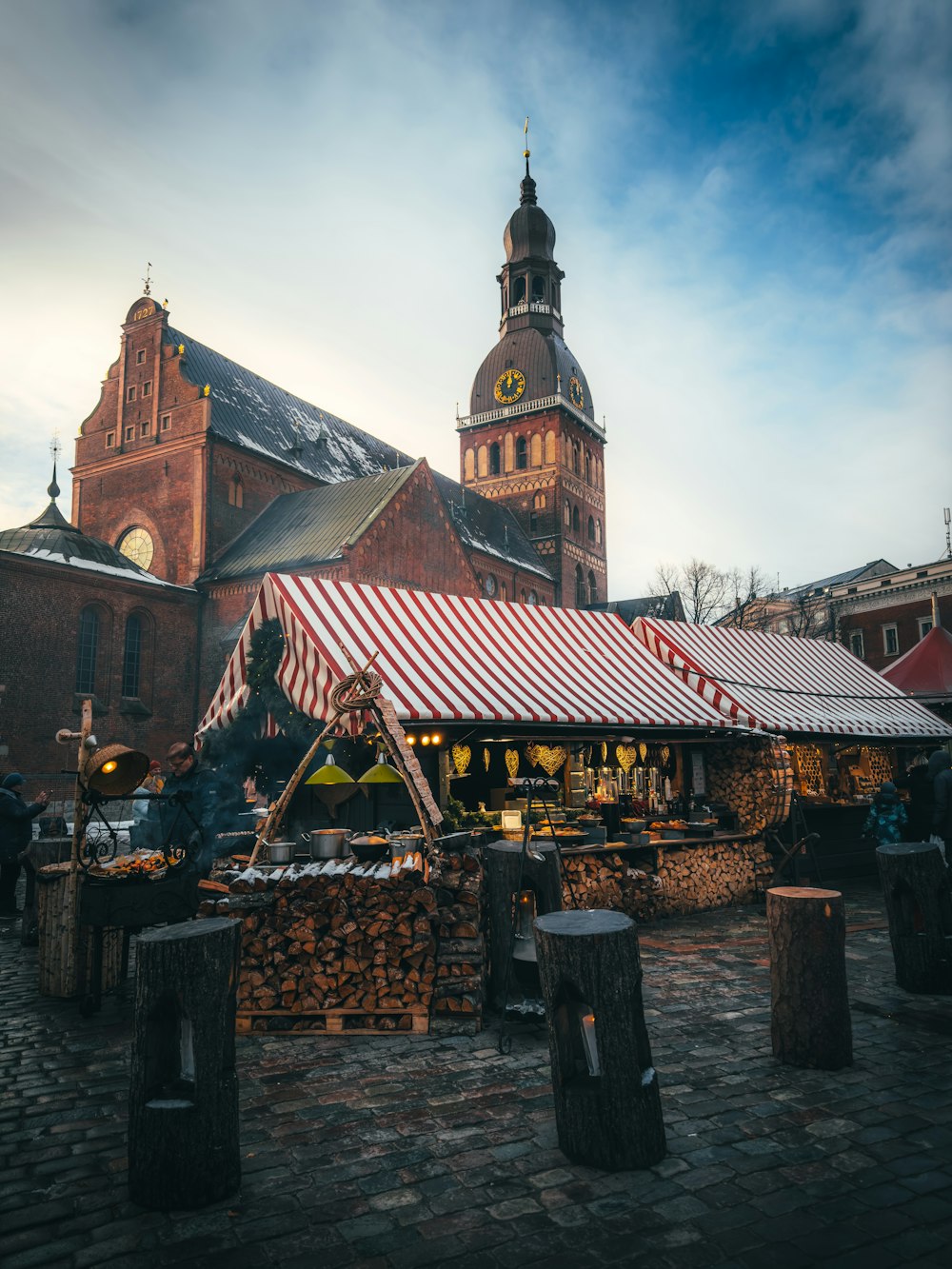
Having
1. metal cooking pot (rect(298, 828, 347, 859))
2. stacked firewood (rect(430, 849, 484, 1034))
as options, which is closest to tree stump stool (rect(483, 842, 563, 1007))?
stacked firewood (rect(430, 849, 484, 1034))

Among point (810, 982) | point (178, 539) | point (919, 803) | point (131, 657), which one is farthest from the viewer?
Answer: point (178, 539)

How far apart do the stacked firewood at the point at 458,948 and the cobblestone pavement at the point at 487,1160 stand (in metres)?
0.27

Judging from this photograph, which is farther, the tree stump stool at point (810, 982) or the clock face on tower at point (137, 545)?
the clock face on tower at point (137, 545)

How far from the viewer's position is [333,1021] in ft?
18.8

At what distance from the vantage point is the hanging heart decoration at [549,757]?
11.0 m

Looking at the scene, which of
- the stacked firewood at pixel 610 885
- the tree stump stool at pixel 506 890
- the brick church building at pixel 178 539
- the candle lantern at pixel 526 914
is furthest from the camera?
the brick church building at pixel 178 539

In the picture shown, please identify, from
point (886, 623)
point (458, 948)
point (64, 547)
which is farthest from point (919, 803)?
point (886, 623)

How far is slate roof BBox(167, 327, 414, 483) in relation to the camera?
3139 centimetres

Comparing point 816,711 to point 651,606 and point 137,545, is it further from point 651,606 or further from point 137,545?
point 651,606

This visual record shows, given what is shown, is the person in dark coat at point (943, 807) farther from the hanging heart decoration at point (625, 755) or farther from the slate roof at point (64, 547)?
the slate roof at point (64, 547)

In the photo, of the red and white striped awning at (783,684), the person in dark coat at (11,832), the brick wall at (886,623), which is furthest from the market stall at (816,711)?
the brick wall at (886,623)

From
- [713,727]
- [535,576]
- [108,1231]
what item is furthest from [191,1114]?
[535,576]

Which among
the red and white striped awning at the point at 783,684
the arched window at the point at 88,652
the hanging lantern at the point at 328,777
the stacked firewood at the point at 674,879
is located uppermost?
the arched window at the point at 88,652

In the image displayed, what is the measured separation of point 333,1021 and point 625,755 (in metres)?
6.61
